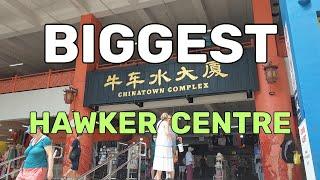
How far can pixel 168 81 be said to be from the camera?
33.1 ft

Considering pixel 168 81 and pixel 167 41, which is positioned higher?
pixel 167 41

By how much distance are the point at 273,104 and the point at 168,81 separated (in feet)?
10.2

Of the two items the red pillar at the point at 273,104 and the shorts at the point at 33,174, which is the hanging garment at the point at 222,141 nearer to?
the red pillar at the point at 273,104

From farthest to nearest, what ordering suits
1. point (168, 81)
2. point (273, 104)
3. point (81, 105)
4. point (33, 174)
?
point (81, 105)
point (168, 81)
point (273, 104)
point (33, 174)

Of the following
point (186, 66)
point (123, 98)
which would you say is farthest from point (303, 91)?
point (123, 98)

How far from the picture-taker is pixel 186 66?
1002cm

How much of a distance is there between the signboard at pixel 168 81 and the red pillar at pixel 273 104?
12.9 inches

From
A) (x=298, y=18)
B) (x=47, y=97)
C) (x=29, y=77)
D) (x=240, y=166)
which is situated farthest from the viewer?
(x=240, y=166)

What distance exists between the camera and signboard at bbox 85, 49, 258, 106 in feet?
30.5

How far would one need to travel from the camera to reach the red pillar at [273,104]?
8164 mm

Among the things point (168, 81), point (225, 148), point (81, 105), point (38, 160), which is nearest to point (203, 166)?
point (225, 148)

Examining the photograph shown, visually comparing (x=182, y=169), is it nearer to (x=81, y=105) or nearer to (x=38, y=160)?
(x=81, y=105)

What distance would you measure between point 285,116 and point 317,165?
7.36 m

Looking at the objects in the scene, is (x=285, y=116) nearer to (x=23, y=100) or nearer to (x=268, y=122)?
(x=268, y=122)
